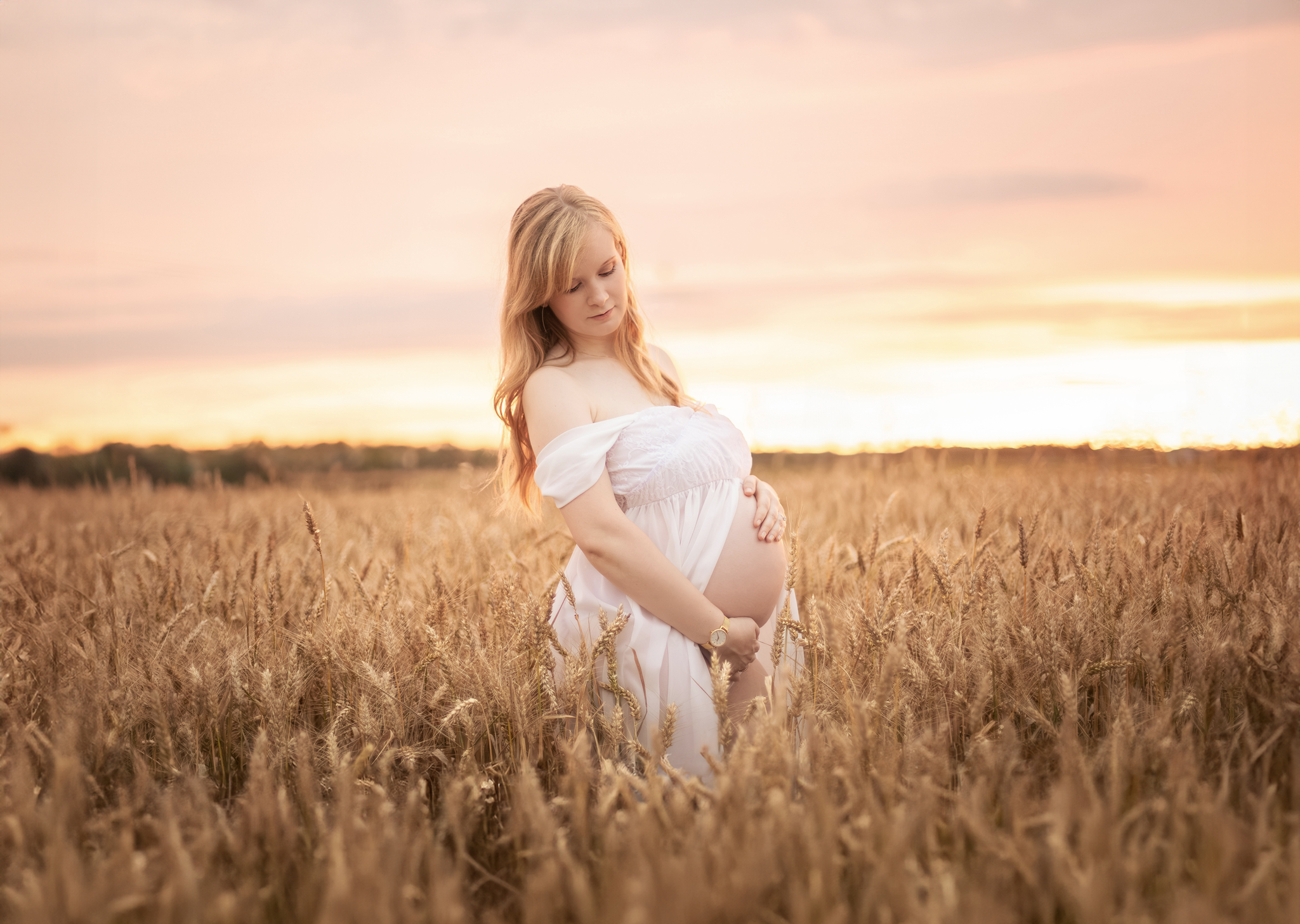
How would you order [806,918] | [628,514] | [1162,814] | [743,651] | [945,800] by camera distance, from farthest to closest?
1. [628,514]
2. [743,651]
3. [945,800]
4. [1162,814]
5. [806,918]

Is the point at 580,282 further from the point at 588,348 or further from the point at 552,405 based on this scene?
the point at 552,405

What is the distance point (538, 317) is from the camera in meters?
2.68

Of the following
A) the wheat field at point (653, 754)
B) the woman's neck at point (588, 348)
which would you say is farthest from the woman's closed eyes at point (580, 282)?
the wheat field at point (653, 754)

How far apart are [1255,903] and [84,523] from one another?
17.5ft

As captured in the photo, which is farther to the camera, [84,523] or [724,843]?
[84,523]

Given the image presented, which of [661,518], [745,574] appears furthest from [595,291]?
[745,574]

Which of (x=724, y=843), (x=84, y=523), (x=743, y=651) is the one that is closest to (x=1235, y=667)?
(x=743, y=651)

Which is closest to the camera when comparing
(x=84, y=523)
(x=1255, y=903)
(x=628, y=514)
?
(x=1255, y=903)

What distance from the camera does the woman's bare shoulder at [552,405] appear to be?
2354 millimetres

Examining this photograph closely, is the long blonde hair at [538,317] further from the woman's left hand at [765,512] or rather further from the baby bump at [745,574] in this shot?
the baby bump at [745,574]

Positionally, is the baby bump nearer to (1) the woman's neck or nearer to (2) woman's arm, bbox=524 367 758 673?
(2) woman's arm, bbox=524 367 758 673

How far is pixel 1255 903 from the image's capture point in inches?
47.3

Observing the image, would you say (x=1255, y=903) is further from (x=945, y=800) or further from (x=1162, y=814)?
(x=945, y=800)

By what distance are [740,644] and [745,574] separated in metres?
0.22
